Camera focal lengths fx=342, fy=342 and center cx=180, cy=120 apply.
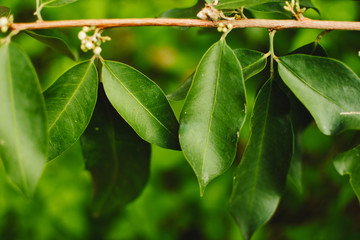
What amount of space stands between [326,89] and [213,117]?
23 cm

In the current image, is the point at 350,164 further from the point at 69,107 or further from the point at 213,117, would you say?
the point at 69,107

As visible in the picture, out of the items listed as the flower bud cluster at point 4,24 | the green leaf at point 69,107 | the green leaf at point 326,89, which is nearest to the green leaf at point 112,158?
the green leaf at point 69,107

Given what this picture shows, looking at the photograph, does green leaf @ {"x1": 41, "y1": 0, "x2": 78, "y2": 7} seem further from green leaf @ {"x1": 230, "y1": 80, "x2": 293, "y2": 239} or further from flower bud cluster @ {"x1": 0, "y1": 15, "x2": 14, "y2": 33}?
green leaf @ {"x1": 230, "y1": 80, "x2": 293, "y2": 239}

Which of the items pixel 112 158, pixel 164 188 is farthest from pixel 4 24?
pixel 164 188

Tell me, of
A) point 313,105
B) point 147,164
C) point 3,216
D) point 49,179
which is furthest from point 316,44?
point 3,216

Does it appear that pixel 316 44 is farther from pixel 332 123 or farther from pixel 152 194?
pixel 152 194

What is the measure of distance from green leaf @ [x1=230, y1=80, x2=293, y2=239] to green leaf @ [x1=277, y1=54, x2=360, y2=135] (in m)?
0.05

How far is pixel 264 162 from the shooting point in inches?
27.9

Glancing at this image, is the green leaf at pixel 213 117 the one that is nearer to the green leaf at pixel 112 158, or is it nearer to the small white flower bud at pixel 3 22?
the green leaf at pixel 112 158

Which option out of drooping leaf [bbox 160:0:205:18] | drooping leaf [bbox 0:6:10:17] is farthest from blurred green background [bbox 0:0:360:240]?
drooping leaf [bbox 0:6:10:17]

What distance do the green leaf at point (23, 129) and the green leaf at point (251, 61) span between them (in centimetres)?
40

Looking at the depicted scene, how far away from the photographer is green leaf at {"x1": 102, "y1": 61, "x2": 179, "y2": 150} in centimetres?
65

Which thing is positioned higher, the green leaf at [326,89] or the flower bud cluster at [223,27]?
the flower bud cluster at [223,27]

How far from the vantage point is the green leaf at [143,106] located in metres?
0.65
